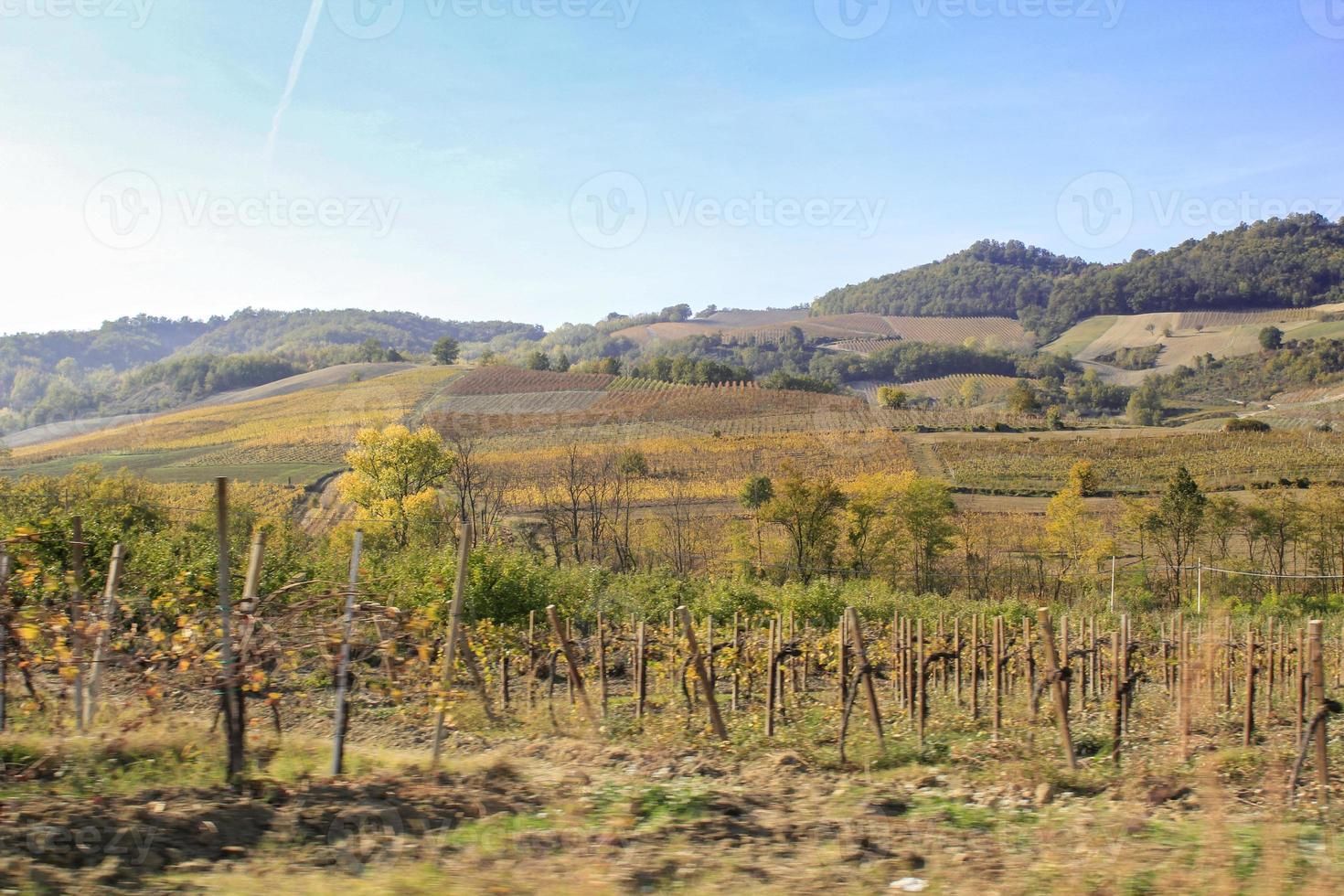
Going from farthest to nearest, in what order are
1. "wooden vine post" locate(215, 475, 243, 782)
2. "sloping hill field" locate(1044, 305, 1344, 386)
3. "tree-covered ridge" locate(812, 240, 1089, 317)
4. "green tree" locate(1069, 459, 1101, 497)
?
"tree-covered ridge" locate(812, 240, 1089, 317), "sloping hill field" locate(1044, 305, 1344, 386), "green tree" locate(1069, 459, 1101, 497), "wooden vine post" locate(215, 475, 243, 782)

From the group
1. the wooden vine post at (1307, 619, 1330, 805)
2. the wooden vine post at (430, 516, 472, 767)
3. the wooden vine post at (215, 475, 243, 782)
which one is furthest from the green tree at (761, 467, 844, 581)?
the wooden vine post at (215, 475, 243, 782)

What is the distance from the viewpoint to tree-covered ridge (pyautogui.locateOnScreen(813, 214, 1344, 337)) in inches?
5384

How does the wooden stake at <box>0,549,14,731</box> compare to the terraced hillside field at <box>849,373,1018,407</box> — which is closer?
the wooden stake at <box>0,549,14,731</box>

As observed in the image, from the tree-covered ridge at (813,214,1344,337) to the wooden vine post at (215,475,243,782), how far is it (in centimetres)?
16233

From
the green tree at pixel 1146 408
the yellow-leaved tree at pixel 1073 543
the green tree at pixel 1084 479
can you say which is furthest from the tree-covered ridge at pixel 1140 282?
the yellow-leaved tree at pixel 1073 543

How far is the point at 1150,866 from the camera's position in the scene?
4.47 metres

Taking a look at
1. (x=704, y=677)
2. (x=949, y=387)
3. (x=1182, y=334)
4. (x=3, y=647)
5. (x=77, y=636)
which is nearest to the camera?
(x=77, y=636)

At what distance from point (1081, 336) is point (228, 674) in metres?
164

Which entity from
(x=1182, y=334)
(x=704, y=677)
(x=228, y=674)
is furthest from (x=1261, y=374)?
(x=228, y=674)

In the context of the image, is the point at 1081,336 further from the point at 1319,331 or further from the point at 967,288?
the point at 1319,331

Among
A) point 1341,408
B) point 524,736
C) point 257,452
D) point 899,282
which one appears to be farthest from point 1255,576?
point 899,282

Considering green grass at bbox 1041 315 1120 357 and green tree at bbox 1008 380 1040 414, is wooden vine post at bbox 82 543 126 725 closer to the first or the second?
green tree at bbox 1008 380 1040 414

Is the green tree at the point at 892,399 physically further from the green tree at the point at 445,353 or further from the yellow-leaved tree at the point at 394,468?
the yellow-leaved tree at the point at 394,468

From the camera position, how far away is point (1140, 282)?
505ft
